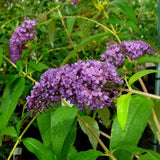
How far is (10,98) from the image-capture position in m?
1.29

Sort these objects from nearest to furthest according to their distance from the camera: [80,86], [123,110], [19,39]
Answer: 1. [123,110]
2. [80,86]
3. [19,39]

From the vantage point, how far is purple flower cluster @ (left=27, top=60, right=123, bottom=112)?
2.80 ft

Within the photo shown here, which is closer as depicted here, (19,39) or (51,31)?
(19,39)

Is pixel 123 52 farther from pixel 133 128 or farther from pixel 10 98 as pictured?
pixel 10 98

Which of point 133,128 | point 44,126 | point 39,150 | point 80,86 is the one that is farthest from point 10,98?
point 133,128

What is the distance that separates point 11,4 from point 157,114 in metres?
2.25

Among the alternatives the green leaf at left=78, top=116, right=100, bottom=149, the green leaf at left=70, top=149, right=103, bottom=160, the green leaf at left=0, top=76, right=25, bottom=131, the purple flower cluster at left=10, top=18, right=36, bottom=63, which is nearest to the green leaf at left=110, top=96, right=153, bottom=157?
the green leaf at left=70, top=149, right=103, bottom=160

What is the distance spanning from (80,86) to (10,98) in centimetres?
57

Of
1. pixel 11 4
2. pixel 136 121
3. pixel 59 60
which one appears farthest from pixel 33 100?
pixel 11 4

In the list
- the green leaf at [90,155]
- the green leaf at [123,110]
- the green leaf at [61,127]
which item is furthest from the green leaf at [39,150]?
the green leaf at [123,110]

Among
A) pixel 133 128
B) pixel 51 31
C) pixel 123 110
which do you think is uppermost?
pixel 51 31

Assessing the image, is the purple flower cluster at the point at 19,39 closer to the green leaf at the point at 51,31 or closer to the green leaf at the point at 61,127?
the green leaf at the point at 51,31

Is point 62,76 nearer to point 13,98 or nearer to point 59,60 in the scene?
point 13,98

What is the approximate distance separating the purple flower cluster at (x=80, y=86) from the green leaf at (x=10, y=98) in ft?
0.85
